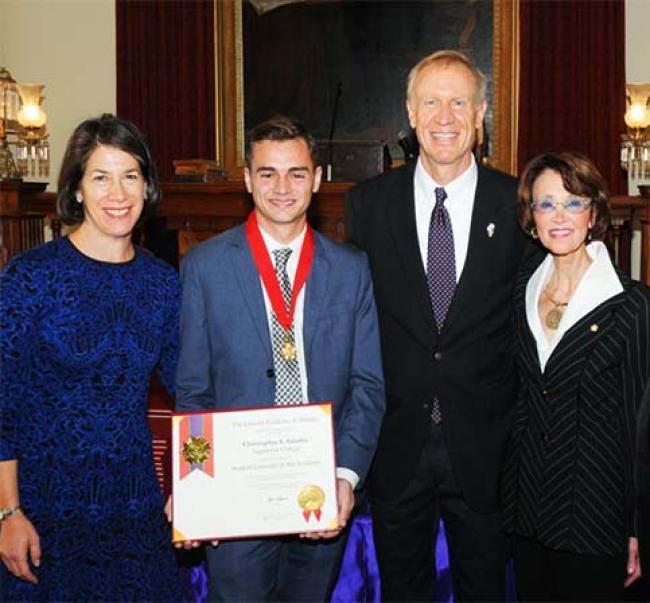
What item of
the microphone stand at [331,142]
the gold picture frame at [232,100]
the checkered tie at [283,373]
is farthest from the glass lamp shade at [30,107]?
the checkered tie at [283,373]

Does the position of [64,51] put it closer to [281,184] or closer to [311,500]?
[281,184]

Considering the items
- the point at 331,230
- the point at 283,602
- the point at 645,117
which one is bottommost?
the point at 283,602

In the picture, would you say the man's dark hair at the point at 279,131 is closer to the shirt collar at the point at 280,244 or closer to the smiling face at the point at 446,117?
the shirt collar at the point at 280,244

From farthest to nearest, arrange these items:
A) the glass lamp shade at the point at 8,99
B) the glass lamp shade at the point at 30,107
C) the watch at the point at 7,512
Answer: the glass lamp shade at the point at 30,107 → the glass lamp shade at the point at 8,99 → the watch at the point at 7,512

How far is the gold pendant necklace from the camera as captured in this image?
2.61 metres

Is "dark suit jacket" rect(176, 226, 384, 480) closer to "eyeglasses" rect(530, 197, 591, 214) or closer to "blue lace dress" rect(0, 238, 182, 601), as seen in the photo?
"blue lace dress" rect(0, 238, 182, 601)

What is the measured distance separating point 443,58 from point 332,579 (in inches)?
62.7

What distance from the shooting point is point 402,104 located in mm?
8898

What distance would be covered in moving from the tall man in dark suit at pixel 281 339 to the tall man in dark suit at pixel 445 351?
0.17 m

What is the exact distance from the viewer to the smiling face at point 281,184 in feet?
8.25

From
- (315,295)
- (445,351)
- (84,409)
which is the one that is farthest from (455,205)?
(84,409)

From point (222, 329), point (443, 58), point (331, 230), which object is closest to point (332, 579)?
point (222, 329)

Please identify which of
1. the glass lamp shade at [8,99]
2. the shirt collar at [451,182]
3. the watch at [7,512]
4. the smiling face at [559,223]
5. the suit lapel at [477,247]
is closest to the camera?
the watch at [7,512]

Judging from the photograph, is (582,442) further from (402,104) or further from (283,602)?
(402,104)
